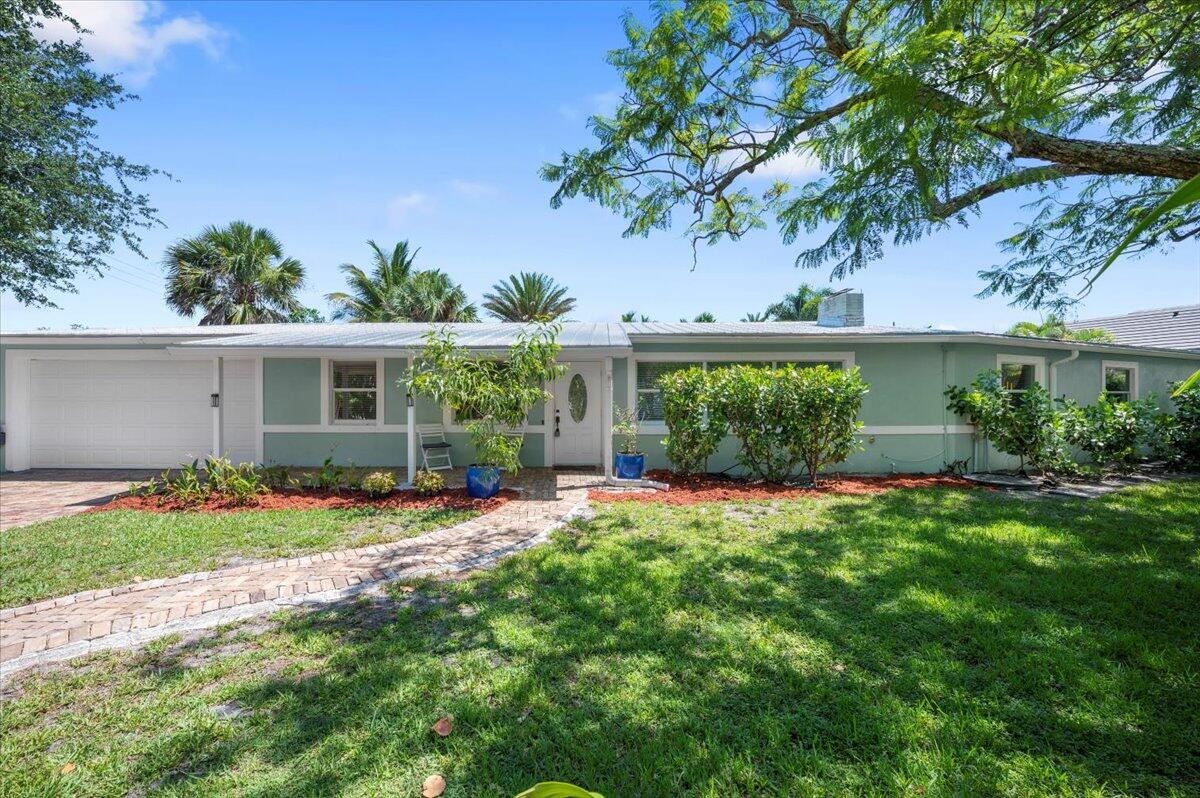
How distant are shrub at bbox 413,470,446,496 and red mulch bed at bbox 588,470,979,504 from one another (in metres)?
2.30

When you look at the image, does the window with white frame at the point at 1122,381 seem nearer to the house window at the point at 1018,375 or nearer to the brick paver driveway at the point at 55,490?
the house window at the point at 1018,375

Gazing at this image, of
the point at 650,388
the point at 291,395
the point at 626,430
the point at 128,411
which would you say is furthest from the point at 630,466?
the point at 128,411

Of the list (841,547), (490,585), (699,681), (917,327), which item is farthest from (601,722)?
(917,327)

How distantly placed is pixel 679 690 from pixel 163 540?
605 centimetres

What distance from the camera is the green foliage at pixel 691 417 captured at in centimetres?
886

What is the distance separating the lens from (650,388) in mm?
10484

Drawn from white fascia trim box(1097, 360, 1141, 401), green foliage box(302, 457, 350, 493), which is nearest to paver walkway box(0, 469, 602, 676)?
green foliage box(302, 457, 350, 493)

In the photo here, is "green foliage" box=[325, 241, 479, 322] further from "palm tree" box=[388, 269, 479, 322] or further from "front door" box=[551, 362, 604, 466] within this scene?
"front door" box=[551, 362, 604, 466]

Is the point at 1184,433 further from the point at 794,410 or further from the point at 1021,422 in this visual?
the point at 794,410

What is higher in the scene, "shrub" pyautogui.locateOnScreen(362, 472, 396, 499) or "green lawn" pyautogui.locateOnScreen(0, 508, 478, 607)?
"shrub" pyautogui.locateOnScreen(362, 472, 396, 499)

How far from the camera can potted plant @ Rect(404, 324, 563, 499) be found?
25.3ft

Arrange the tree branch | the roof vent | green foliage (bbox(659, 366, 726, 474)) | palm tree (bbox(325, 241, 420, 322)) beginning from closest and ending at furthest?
the tree branch → green foliage (bbox(659, 366, 726, 474)) → the roof vent → palm tree (bbox(325, 241, 420, 322))

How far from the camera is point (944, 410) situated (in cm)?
1016

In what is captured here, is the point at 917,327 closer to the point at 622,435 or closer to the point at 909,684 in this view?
the point at 622,435
